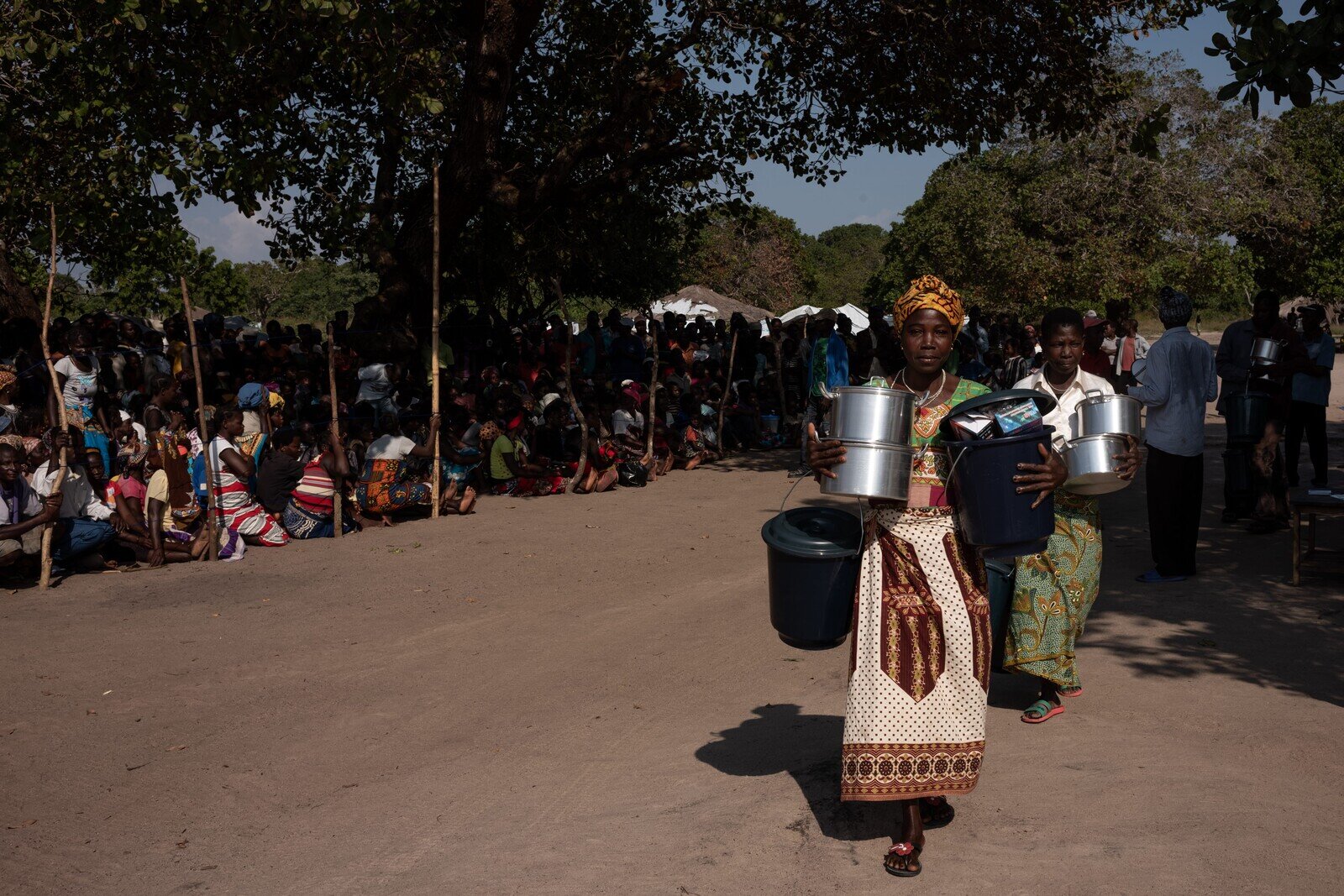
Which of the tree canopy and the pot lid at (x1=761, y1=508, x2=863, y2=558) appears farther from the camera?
the tree canopy

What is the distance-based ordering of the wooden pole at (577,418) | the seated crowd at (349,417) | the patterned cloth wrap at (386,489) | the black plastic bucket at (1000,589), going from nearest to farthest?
the black plastic bucket at (1000,589)
the seated crowd at (349,417)
the patterned cloth wrap at (386,489)
the wooden pole at (577,418)

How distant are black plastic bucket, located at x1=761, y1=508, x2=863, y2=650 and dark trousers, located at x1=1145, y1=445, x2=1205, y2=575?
4.11m

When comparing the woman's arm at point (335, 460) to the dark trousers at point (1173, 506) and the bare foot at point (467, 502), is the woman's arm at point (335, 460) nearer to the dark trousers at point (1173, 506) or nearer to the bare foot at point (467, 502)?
the bare foot at point (467, 502)

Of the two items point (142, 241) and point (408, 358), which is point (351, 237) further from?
point (142, 241)

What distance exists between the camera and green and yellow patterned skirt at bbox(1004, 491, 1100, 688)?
5.18 metres

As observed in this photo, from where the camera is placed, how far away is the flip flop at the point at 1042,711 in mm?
5141

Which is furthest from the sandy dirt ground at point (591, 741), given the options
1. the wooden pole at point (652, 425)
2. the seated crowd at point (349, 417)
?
the wooden pole at point (652, 425)

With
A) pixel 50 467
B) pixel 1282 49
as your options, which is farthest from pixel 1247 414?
pixel 50 467

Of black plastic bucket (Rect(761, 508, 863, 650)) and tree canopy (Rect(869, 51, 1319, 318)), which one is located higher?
tree canopy (Rect(869, 51, 1319, 318))

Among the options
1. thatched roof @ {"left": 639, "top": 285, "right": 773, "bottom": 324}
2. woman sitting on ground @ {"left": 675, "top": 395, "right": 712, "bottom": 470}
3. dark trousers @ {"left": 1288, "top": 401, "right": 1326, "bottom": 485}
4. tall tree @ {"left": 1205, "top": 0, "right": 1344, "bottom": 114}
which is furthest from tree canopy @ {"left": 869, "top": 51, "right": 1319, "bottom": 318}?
tall tree @ {"left": 1205, "top": 0, "right": 1344, "bottom": 114}

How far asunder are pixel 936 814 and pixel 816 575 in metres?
0.94

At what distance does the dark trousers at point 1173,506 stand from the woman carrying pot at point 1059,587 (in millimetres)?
2410

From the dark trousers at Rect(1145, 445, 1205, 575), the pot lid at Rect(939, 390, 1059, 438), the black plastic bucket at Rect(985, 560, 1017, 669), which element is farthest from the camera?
the dark trousers at Rect(1145, 445, 1205, 575)

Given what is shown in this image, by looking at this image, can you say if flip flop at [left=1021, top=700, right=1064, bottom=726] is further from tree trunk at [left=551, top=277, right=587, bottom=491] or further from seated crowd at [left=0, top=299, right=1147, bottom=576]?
tree trunk at [left=551, top=277, right=587, bottom=491]
